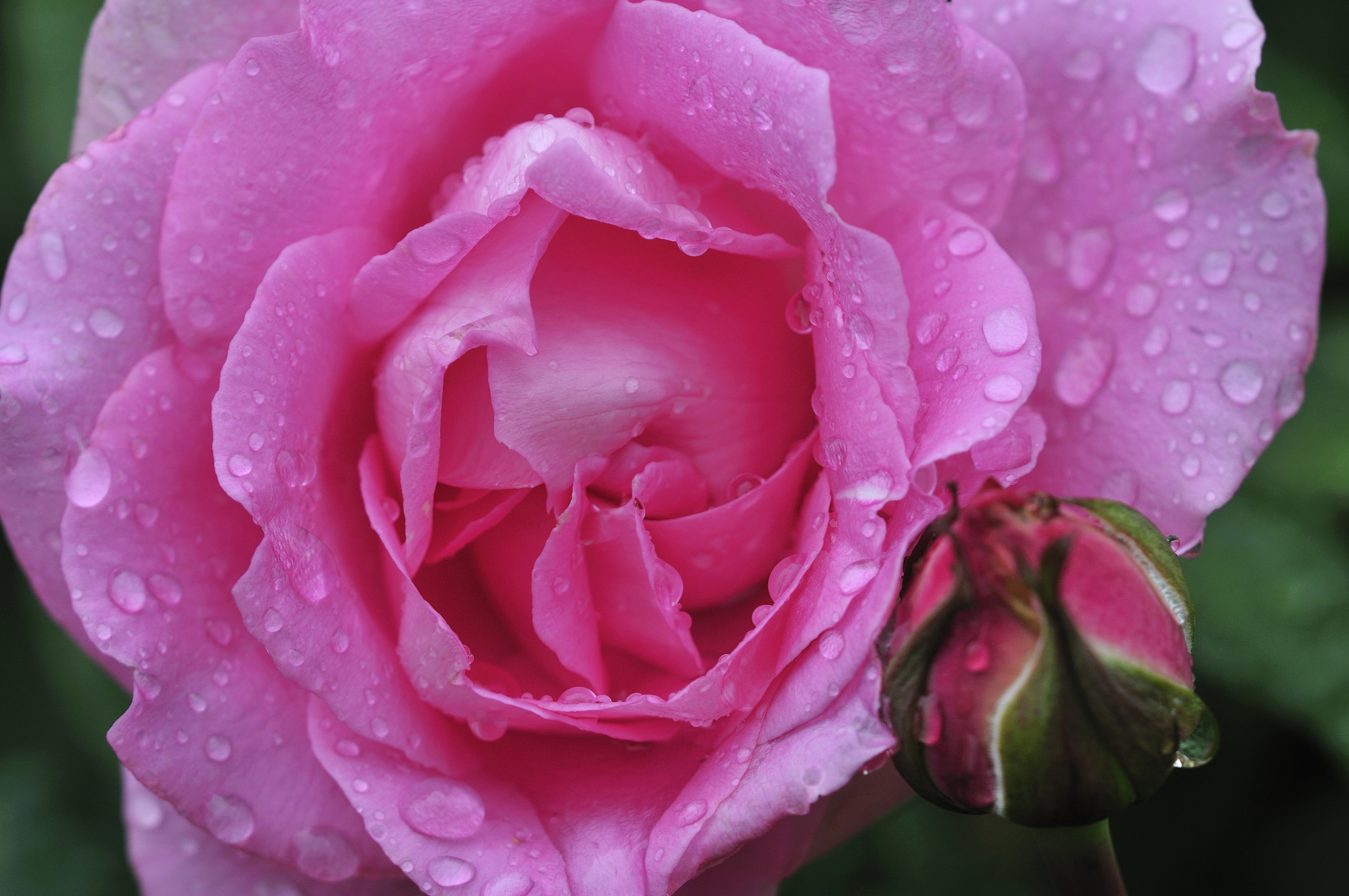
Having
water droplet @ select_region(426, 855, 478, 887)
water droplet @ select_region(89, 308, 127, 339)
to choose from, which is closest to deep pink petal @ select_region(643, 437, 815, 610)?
water droplet @ select_region(426, 855, 478, 887)

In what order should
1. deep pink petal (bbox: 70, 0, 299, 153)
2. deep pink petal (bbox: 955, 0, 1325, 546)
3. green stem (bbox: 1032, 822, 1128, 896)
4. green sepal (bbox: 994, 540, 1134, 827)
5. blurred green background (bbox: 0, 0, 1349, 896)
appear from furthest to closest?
blurred green background (bbox: 0, 0, 1349, 896) < deep pink petal (bbox: 70, 0, 299, 153) < deep pink petal (bbox: 955, 0, 1325, 546) < green stem (bbox: 1032, 822, 1128, 896) < green sepal (bbox: 994, 540, 1134, 827)

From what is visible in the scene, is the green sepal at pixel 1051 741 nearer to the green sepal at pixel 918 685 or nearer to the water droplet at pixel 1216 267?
the green sepal at pixel 918 685

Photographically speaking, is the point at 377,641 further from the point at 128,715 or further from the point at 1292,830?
the point at 1292,830

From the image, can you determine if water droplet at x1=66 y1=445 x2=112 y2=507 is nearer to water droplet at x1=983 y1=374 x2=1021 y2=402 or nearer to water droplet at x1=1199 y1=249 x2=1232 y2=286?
water droplet at x1=983 y1=374 x2=1021 y2=402

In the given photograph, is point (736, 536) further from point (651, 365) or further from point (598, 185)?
point (598, 185)

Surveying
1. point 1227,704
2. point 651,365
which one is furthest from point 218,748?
point 1227,704

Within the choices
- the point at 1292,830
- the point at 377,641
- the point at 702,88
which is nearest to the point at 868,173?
the point at 702,88
